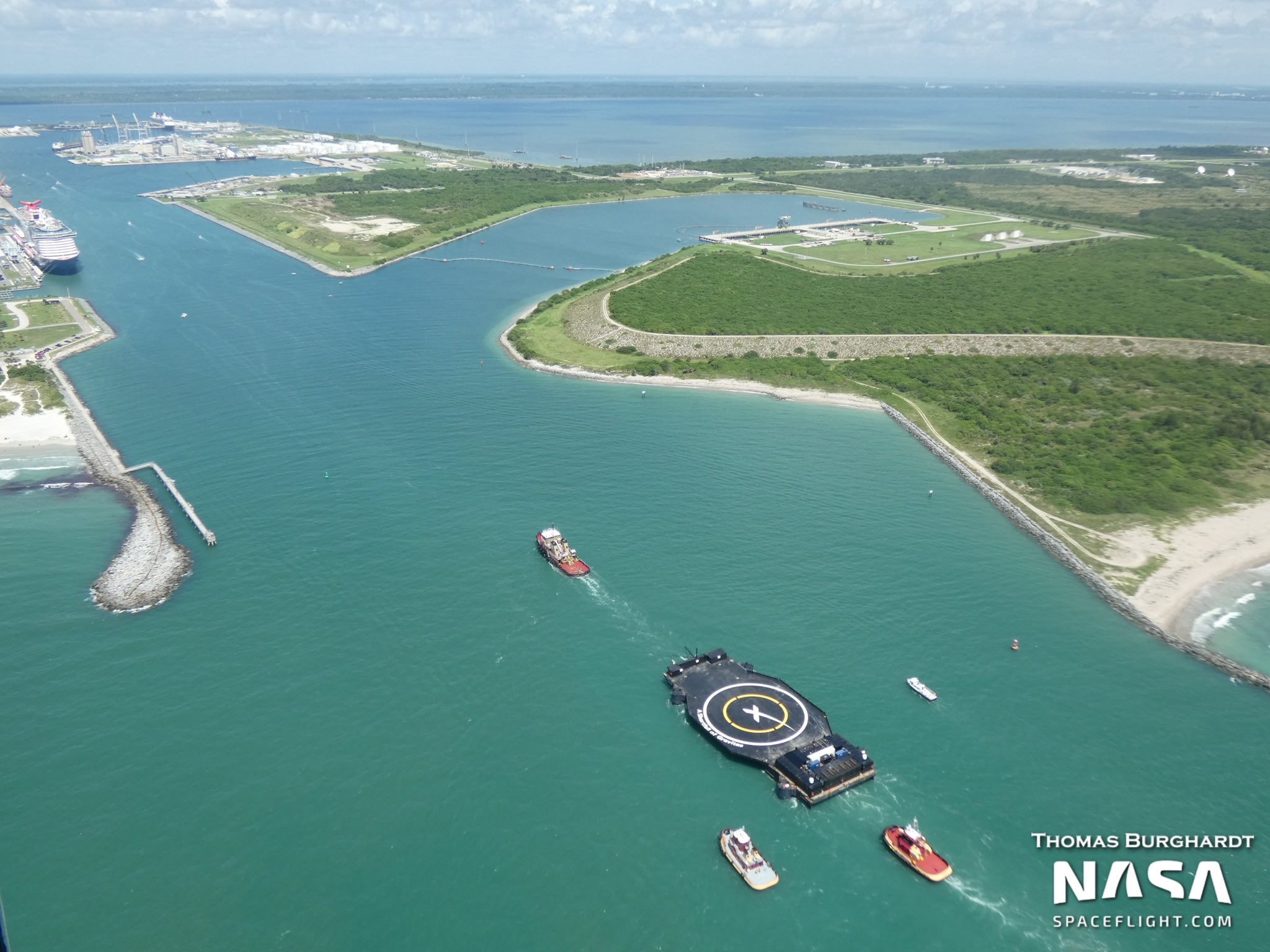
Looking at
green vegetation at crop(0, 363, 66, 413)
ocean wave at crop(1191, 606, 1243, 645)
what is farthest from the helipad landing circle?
green vegetation at crop(0, 363, 66, 413)

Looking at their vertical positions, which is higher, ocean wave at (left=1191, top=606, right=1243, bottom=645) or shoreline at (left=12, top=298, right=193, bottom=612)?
ocean wave at (left=1191, top=606, right=1243, bottom=645)

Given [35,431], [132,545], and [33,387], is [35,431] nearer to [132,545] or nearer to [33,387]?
[33,387]

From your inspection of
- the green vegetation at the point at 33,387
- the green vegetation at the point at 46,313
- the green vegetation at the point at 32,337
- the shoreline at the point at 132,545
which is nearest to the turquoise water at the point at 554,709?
the shoreline at the point at 132,545

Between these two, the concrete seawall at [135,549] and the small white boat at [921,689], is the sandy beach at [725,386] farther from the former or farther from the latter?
the small white boat at [921,689]

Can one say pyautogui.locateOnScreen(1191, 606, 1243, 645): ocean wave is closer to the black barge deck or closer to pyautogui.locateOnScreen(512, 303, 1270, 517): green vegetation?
pyautogui.locateOnScreen(512, 303, 1270, 517): green vegetation

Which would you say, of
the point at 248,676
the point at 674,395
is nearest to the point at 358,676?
the point at 248,676
